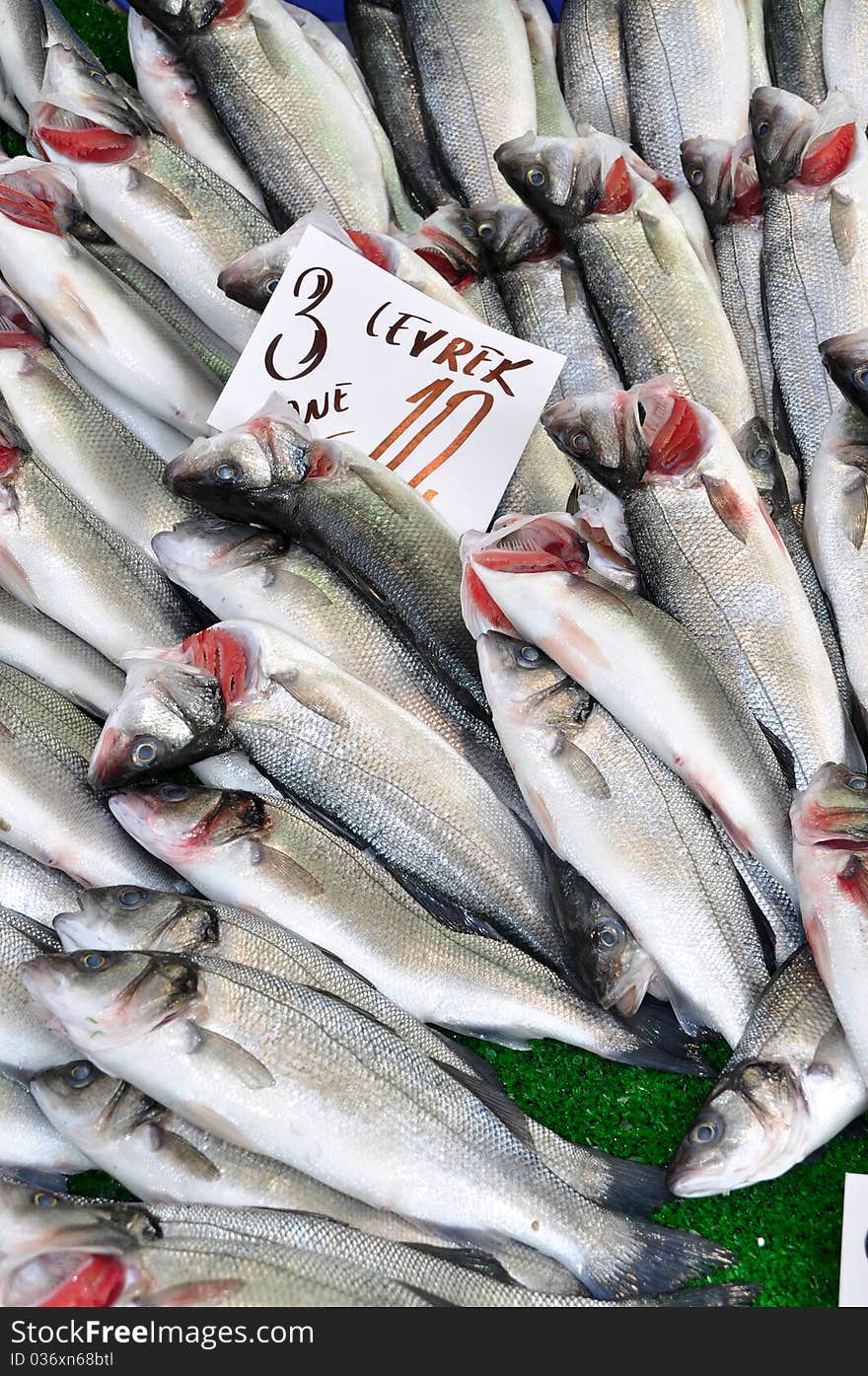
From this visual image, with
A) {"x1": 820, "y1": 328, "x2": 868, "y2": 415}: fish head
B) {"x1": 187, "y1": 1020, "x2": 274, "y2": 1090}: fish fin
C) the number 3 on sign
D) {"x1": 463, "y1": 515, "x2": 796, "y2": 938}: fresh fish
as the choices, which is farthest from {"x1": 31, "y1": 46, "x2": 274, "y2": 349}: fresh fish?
{"x1": 187, "y1": 1020, "x2": 274, "y2": 1090}: fish fin

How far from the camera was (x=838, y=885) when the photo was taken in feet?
6.56

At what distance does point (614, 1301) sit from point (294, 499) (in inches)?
59.7

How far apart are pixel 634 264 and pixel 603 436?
23.7 inches

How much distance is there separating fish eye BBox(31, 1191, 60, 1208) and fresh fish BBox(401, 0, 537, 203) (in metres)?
2.42

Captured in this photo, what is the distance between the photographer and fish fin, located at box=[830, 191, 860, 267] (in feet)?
8.80

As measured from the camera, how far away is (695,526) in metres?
2.34

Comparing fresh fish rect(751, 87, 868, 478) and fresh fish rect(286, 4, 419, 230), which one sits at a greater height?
fresh fish rect(286, 4, 419, 230)

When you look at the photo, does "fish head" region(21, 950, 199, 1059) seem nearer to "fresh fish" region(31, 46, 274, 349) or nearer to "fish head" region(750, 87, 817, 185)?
"fresh fish" region(31, 46, 274, 349)

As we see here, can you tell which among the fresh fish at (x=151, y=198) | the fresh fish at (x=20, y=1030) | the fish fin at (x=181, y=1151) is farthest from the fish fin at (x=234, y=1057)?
the fresh fish at (x=151, y=198)

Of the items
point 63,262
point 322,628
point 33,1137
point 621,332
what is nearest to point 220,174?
point 63,262

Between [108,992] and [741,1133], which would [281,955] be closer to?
[108,992]

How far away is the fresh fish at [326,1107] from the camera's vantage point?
1924 millimetres

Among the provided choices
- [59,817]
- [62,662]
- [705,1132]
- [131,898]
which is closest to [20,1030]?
[131,898]

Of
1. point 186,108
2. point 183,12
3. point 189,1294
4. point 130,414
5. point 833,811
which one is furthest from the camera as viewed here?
point 186,108
